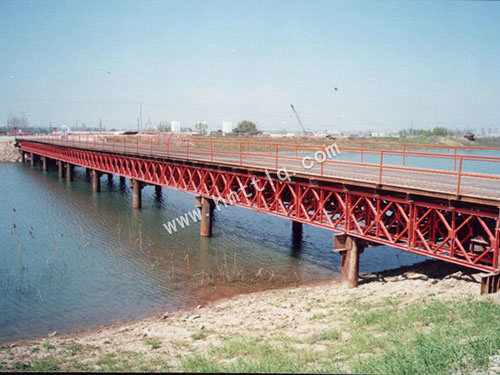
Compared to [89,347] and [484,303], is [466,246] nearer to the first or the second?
[484,303]

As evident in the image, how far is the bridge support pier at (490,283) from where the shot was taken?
412 inches

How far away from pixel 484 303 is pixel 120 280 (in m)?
12.4

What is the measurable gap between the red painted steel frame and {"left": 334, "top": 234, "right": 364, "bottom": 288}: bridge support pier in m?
0.33

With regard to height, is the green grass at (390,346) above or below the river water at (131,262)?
above

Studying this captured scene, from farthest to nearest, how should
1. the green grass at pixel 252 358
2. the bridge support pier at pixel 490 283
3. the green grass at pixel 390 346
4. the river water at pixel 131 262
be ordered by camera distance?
the river water at pixel 131 262 → the bridge support pier at pixel 490 283 → the green grass at pixel 252 358 → the green grass at pixel 390 346

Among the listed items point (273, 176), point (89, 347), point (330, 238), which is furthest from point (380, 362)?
point (330, 238)

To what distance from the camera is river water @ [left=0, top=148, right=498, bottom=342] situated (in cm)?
1377

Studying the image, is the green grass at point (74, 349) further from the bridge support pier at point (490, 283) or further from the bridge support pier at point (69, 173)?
the bridge support pier at point (69, 173)

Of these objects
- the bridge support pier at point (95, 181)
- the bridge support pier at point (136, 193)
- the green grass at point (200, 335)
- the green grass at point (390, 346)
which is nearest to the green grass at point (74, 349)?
the green grass at point (200, 335)

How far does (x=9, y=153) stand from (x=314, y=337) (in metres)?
75.3

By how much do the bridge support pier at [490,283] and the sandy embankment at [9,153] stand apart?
240ft

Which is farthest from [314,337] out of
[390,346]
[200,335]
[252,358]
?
[200,335]

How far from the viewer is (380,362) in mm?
6887

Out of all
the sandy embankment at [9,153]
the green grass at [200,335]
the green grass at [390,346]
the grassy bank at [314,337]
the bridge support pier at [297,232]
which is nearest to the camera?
the green grass at [390,346]
